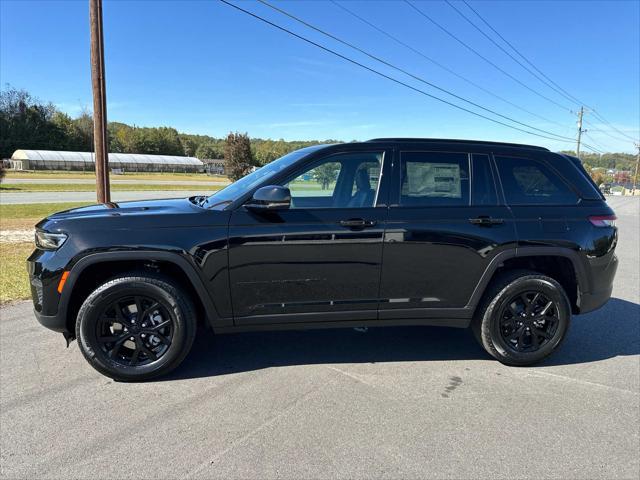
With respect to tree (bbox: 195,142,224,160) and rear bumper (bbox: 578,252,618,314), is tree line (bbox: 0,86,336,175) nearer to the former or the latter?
tree (bbox: 195,142,224,160)

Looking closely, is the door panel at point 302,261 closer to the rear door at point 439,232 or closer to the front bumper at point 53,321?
the rear door at point 439,232

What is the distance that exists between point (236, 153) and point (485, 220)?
1816 inches

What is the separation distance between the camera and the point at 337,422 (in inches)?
114

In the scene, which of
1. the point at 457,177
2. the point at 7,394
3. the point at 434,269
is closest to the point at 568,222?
the point at 457,177

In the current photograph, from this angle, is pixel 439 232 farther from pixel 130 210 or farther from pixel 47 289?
pixel 47 289

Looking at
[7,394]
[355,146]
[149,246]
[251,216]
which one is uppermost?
[355,146]

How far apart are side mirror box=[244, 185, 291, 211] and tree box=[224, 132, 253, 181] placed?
147ft

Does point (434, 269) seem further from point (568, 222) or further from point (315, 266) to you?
point (568, 222)

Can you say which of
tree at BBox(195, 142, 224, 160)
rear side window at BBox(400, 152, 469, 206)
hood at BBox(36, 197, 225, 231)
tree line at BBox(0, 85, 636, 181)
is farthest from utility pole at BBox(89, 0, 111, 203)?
tree at BBox(195, 142, 224, 160)

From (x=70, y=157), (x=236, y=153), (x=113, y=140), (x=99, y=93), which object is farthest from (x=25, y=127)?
(x=99, y=93)

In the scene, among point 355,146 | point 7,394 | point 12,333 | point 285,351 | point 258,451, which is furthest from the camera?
point 12,333

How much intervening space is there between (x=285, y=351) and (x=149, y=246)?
5.16 feet

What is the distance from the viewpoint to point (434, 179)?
12.1ft

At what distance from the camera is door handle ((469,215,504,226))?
11.9ft
